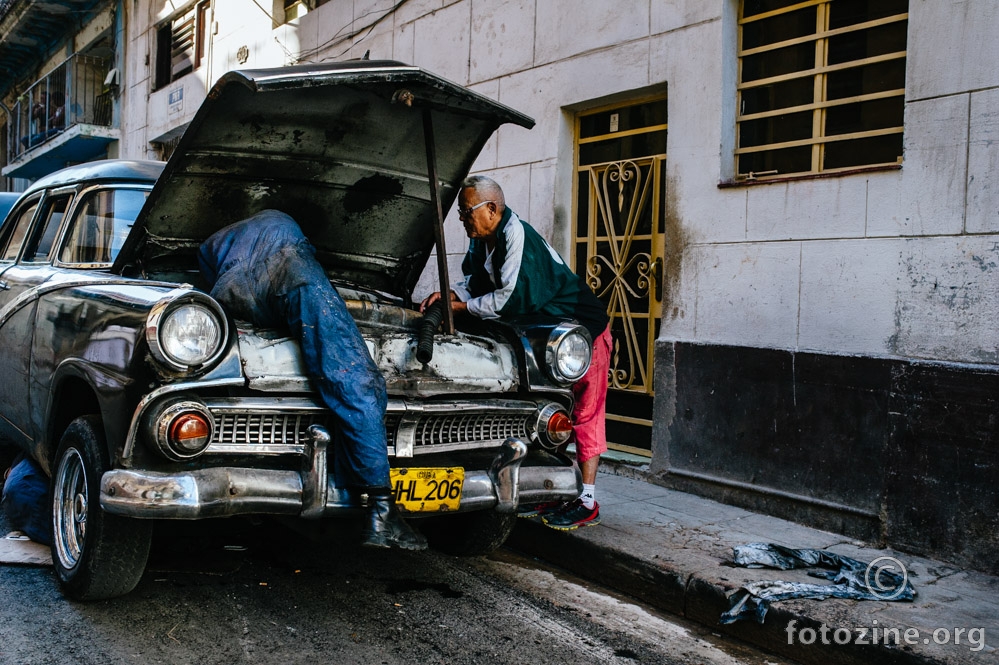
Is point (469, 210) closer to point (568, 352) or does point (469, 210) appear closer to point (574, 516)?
point (568, 352)

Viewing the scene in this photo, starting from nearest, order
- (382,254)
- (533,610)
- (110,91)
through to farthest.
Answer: (533,610) < (382,254) < (110,91)

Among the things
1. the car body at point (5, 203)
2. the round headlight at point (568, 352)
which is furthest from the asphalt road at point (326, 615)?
the car body at point (5, 203)

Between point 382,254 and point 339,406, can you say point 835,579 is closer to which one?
point 339,406

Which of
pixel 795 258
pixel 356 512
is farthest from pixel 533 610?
pixel 795 258

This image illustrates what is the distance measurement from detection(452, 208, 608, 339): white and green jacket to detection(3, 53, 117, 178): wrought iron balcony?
14.7m

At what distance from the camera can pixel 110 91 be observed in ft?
54.1

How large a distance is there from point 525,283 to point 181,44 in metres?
12.2

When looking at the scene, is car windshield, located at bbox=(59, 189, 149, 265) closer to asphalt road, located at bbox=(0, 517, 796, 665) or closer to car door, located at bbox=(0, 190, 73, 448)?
car door, located at bbox=(0, 190, 73, 448)

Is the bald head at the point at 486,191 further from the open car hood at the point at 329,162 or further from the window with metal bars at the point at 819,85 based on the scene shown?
the window with metal bars at the point at 819,85

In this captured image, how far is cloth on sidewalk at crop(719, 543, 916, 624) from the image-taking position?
11.1 ft

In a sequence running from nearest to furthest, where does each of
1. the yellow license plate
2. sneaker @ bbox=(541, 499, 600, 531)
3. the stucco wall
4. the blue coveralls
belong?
the blue coveralls, the yellow license plate, the stucco wall, sneaker @ bbox=(541, 499, 600, 531)

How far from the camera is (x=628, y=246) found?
6066mm

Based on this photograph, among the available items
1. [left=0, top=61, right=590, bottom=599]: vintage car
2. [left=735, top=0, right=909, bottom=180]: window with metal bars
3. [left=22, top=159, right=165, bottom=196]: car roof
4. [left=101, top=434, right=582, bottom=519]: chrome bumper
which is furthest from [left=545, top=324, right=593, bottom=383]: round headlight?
[left=22, top=159, right=165, bottom=196]: car roof

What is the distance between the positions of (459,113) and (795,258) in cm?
218
